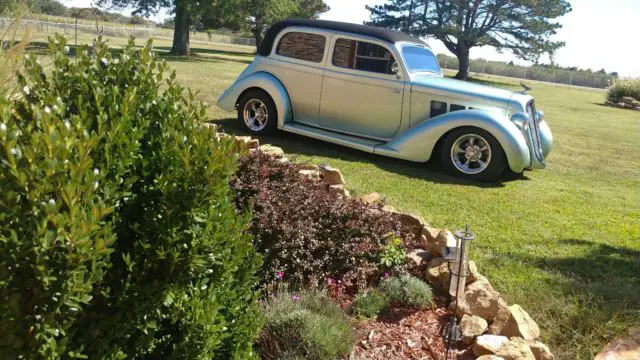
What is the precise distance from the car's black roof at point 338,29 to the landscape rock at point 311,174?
10.9 feet

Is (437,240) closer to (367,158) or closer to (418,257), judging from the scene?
(418,257)

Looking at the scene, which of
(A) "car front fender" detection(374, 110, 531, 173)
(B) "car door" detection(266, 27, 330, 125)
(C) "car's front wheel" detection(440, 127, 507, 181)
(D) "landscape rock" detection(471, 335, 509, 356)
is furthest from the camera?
(B) "car door" detection(266, 27, 330, 125)

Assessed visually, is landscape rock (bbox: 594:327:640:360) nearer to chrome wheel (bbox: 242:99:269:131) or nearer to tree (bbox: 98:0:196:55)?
chrome wheel (bbox: 242:99:269:131)

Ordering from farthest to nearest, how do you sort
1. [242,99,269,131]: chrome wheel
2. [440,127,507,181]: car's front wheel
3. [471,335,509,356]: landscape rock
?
1. [242,99,269,131]: chrome wheel
2. [440,127,507,181]: car's front wheel
3. [471,335,509,356]: landscape rock

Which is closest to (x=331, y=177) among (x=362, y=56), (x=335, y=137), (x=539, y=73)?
(x=335, y=137)

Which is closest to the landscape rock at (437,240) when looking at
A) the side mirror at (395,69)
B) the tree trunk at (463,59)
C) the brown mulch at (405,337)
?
the brown mulch at (405,337)

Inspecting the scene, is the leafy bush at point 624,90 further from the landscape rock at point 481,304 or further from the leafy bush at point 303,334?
the leafy bush at point 303,334

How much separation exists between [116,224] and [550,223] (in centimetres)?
499

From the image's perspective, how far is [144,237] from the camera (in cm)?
169

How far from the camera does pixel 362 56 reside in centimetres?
764

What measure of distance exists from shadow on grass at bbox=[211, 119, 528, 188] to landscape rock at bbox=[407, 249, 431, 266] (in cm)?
282

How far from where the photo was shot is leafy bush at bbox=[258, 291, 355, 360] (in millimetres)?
2641

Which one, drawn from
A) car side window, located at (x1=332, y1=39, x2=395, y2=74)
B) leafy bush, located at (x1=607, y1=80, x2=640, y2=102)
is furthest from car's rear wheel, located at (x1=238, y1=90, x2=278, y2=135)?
leafy bush, located at (x1=607, y1=80, x2=640, y2=102)

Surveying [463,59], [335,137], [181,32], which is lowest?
[335,137]
